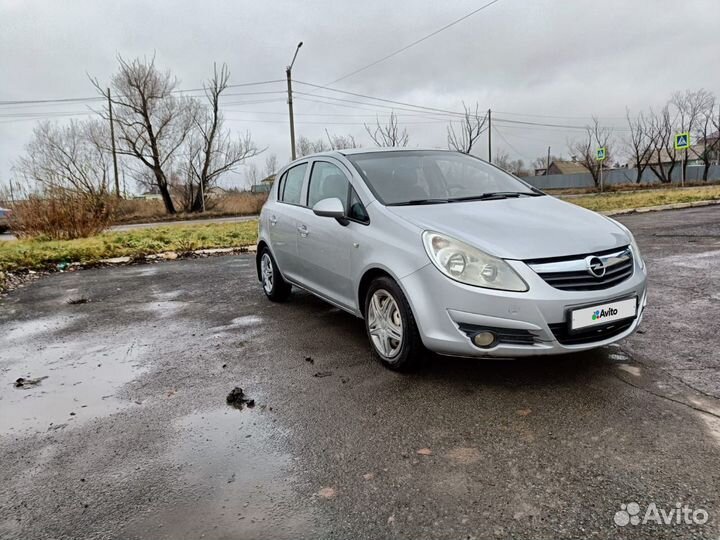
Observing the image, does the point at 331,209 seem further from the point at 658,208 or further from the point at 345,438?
the point at 658,208

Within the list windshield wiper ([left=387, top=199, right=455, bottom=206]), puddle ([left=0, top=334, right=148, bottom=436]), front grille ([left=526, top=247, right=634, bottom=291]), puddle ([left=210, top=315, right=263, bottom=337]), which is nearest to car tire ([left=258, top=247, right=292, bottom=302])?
puddle ([left=210, top=315, right=263, bottom=337])

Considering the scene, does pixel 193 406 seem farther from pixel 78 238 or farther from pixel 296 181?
pixel 78 238

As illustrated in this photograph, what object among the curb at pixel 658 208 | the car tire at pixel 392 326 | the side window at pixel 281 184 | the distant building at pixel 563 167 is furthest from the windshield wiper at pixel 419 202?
the distant building at pixel 563 167

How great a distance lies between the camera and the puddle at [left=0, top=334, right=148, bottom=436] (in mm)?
3273

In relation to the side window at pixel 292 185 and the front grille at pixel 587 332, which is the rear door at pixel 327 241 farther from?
the front grille at pixel 587 332

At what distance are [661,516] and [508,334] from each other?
1.22 m

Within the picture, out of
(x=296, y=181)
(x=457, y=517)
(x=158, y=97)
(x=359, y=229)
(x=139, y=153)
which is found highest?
(x=158, y=97)

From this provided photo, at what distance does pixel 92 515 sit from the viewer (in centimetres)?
226

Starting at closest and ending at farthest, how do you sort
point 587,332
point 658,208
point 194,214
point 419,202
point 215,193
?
point 587,332 < point 419,202 < point 658,208 < point 194,214 < point 215,193

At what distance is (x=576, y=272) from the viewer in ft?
10.2

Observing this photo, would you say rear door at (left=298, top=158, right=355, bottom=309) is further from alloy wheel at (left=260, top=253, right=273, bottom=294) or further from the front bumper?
alloy wheel at (left=260, top=253, right=273, bottom=294)

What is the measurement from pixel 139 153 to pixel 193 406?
31399mm

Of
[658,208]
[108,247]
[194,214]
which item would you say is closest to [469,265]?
[108,247]

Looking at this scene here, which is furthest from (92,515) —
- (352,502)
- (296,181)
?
(296,181)
